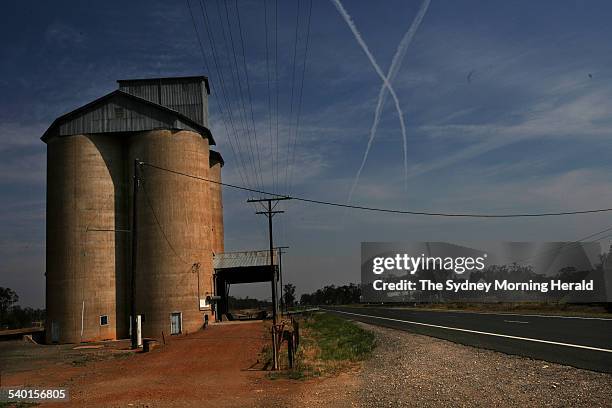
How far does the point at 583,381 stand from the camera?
14.6m

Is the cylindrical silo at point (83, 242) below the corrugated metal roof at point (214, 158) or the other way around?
below

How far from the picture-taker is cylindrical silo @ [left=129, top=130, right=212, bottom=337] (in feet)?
161

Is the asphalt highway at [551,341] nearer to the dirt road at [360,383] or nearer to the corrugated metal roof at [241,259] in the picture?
the dirt road at [360,383]

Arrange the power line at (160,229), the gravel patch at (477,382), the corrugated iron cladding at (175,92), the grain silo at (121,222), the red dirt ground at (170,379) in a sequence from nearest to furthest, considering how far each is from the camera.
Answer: the gravel patch at (477,382) → the red dirt ground at (170,379) → the grain silo at (121,222) → the power line at (160,229) → the corrugated iron cladding at (175,92)

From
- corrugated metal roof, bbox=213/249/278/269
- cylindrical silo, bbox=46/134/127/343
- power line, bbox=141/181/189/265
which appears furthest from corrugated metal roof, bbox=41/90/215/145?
corrugated metal roof, bbox=213/249/278/269

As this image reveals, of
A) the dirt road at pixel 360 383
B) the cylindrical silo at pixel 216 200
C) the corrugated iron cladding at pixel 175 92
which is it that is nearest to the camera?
the dirt road at pixel 360 383

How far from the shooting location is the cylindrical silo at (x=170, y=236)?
161 ft

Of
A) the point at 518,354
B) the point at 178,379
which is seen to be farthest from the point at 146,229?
the point at 518,354

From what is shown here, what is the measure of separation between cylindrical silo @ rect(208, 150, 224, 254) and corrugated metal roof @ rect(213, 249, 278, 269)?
7.05 meters

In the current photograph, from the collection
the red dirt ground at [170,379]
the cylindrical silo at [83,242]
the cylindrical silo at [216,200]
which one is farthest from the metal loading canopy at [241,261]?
the red dirt ground at [170,379]

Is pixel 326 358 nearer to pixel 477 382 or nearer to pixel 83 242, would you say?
pixel 477 382

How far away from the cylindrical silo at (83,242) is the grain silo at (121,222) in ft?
0.26

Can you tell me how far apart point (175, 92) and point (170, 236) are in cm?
1615

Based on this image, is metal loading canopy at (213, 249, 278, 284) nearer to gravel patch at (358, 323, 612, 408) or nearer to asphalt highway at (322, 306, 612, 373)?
asphalt highway at (322, 306, 612, 373)
